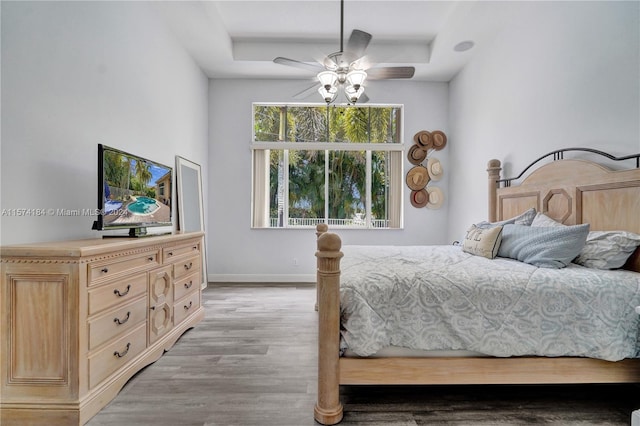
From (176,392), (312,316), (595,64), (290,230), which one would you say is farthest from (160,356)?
(595,64)

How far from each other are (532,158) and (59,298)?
3.76 metres

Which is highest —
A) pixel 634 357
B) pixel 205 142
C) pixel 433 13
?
pixel 433 13

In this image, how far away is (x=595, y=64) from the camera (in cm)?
230

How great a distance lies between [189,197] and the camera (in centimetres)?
402

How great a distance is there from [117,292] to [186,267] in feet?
3.04

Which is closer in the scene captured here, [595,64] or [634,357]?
→ [634,357]

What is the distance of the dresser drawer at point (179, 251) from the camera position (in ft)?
7.88

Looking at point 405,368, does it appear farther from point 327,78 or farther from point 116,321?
point 327,78

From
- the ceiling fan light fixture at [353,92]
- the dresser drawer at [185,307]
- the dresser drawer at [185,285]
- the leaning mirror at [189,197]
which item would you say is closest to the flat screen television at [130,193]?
the dresser drawer at [185,285]

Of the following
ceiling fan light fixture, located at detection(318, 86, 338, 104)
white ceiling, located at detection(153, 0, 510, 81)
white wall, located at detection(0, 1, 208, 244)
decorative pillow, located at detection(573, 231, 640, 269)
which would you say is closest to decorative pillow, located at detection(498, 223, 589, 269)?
decorative pillow, located at detection(573, 231, 640, 269)

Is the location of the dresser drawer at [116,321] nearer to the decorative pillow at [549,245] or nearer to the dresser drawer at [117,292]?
the dresser drawer at [117,292]

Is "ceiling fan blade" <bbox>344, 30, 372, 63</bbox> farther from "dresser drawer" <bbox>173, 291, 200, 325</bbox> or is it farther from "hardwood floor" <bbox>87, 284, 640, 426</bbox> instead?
"dresser drawer" <bbox>173, 291, 200, 325</bbox>

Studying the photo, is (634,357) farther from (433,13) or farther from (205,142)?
(205,142)

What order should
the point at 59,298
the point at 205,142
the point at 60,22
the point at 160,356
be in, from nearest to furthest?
the point at 59,298 → the point at 60,22 → the point at 160,356 → the point at 205,142
